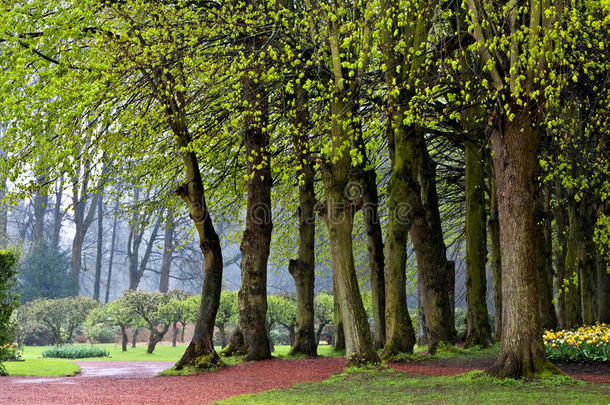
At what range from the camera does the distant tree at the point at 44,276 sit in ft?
133

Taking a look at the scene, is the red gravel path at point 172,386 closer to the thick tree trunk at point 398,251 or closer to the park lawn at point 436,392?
the park lawn at point 436,392

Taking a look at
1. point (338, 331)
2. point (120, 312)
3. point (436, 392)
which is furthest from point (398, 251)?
point (120, 312)

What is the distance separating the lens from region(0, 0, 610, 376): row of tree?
960 cm

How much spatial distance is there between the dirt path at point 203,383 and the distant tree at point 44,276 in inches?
1142

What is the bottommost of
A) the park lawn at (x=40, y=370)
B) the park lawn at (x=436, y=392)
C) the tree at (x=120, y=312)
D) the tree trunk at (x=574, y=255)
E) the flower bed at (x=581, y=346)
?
the park lawn at (x=40, y=370)

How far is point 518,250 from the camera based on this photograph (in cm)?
937

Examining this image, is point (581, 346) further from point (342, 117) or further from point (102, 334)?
point (102, 334)

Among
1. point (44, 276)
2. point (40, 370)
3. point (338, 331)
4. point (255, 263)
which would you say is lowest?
point (40, 370)

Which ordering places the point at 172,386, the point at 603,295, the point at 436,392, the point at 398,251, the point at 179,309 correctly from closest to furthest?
the point at 436,392 → the point at 172,386 → the point at 398,251 → the point at 603,295 → the point at 179,309

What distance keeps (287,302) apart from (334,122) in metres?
17.5

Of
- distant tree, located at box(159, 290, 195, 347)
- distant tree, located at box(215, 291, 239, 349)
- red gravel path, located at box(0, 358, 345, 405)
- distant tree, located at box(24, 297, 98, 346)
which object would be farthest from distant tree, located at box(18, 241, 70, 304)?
red gravel path, located at box(0, 358, 345, 405)

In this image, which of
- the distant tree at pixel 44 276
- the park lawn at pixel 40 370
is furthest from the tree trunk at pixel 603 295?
the distant tree at pixel 44 276

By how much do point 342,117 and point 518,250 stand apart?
12.8 ft

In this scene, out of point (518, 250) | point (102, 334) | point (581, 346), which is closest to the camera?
point (518, 250)
